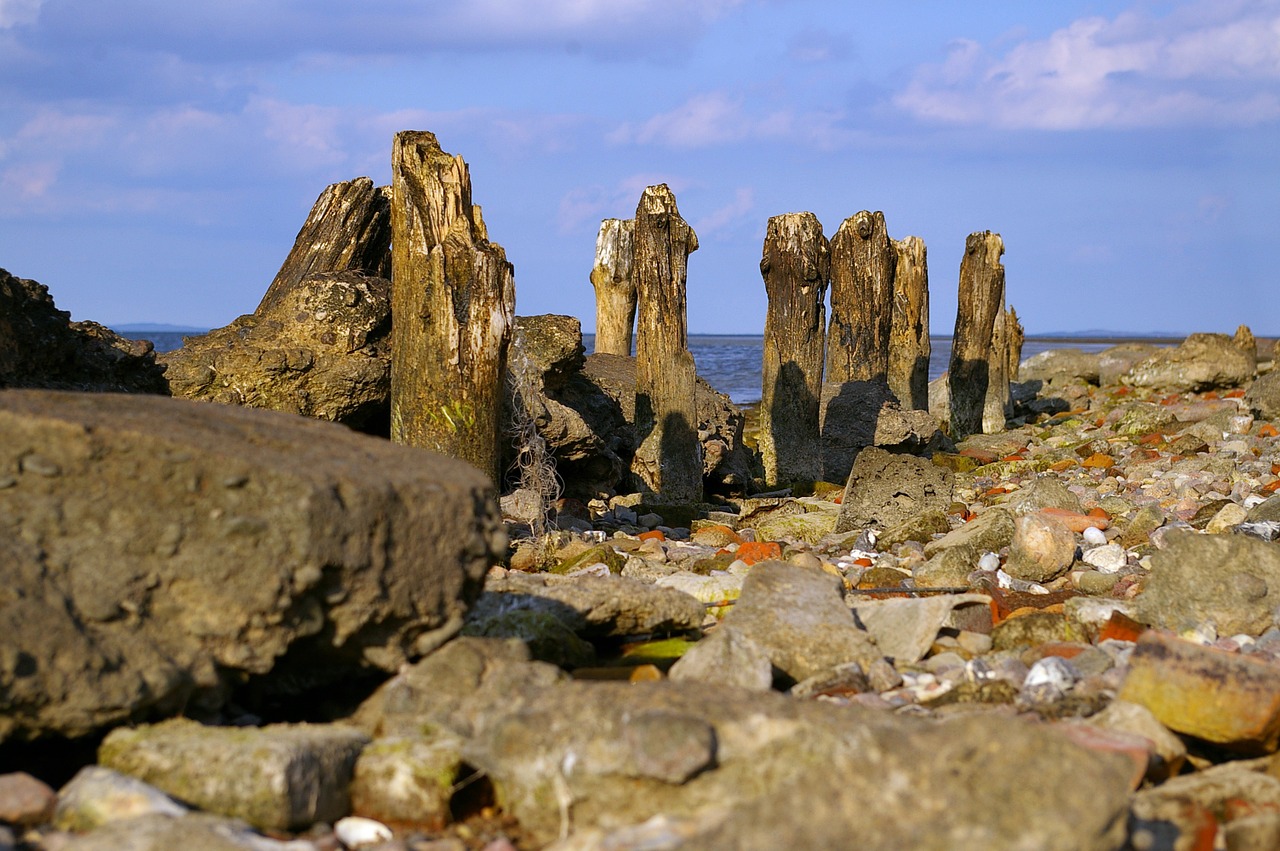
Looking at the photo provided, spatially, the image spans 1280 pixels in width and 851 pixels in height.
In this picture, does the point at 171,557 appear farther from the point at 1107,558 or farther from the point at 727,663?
the point at 1107,558

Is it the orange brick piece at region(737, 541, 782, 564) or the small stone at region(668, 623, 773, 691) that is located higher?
the small stone at region(668, 623, 773, 691)

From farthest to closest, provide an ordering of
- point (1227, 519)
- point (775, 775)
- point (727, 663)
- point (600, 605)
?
point (1227, 519), point (600, 605), point (727, 663), point (775, 775)

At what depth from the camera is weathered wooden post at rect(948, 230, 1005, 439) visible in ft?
73.7

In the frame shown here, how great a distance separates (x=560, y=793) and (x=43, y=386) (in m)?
6.22

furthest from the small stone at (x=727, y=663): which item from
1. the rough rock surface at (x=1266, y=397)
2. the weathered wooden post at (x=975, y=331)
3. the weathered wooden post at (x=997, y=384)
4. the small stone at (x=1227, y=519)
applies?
the weathered wooden post at (x=997, y=384)

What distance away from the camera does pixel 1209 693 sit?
15.0 feet

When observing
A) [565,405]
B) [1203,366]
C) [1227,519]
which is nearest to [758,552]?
[1227,519]

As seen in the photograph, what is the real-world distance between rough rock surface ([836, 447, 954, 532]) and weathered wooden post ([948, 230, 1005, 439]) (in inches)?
423

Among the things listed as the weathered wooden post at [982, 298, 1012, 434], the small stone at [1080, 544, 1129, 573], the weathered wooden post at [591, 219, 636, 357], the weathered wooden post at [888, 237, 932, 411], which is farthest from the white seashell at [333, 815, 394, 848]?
the weathered wooden post at [982, 298, 1012, 434]

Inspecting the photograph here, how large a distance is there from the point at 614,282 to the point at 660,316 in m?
4.58

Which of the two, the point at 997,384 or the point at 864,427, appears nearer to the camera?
the point at 864,427

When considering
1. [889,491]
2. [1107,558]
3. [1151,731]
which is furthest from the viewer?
[889,491]

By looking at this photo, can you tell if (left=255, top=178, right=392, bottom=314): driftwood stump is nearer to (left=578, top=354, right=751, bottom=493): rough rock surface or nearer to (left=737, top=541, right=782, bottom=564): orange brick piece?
(left=578, top=354, right=751, bottom=493): rough rock surface

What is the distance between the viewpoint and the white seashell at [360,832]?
399cm
